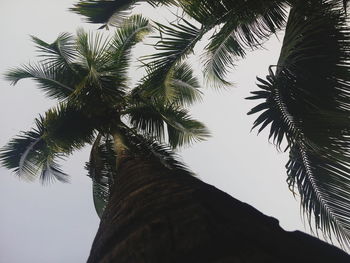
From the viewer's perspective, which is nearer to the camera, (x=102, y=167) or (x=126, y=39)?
(x=102, y=167)

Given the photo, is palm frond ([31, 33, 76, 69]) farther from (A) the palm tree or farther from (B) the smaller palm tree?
(A) the palm tree

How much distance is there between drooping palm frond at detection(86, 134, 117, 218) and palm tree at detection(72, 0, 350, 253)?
3725mm

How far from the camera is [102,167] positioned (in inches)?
314

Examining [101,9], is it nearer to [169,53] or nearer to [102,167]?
[169,53]

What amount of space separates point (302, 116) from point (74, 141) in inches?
214

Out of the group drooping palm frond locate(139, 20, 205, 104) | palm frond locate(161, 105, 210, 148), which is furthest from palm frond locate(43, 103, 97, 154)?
drooping palm frond locate(139, 20, 205, 104)

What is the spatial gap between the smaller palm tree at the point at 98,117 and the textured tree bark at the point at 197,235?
480cm

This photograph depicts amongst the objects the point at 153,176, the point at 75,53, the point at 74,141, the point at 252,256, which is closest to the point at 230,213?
the point at 252,256

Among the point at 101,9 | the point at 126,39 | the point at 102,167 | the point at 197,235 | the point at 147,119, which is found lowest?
the point at 197,235

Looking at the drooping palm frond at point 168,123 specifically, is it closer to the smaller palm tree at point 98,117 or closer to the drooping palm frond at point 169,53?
the smaller palm tree at point 98,117

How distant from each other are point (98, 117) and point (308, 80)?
5.06 metres

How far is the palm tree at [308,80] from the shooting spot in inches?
155

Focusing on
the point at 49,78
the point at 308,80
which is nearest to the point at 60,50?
the point at 49,78

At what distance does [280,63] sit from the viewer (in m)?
4.05
